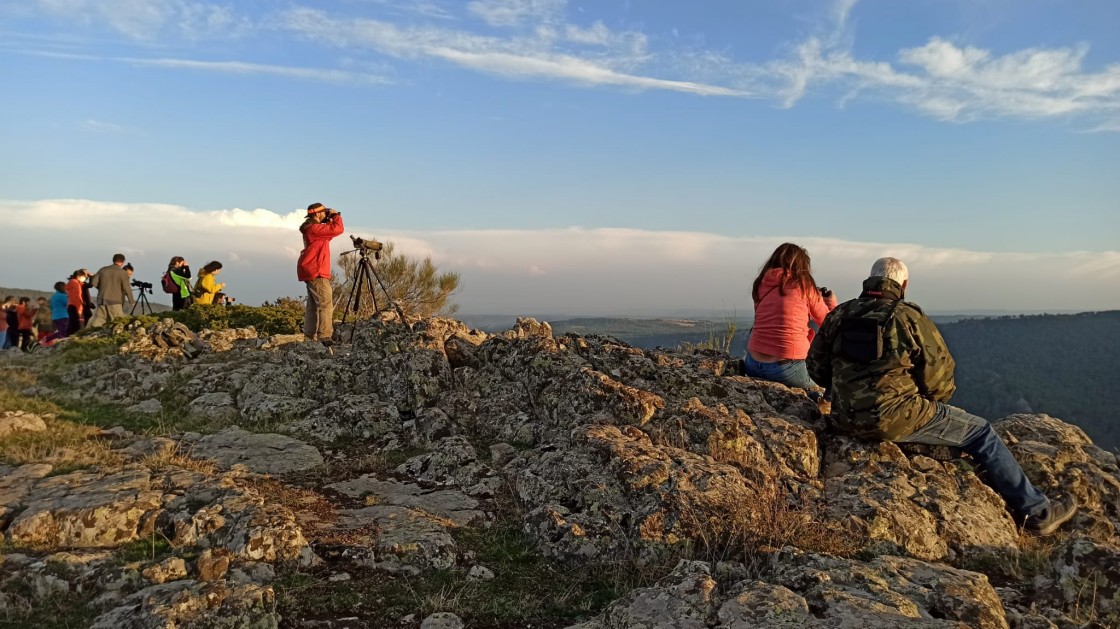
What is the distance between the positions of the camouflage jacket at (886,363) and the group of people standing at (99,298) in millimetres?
17280

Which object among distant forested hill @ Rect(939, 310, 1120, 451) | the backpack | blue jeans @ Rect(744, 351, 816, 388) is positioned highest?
the backpack

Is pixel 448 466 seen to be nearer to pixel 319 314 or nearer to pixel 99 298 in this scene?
pixel 319 314

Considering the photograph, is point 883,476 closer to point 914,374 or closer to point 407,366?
point 914,374

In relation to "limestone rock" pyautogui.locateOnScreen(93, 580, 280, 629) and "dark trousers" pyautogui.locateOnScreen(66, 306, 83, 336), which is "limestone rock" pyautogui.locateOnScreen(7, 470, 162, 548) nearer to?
"limestone rock" pyautogui.locateOnScreen(93, 580, 280, 629)

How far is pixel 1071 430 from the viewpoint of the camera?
8.05m

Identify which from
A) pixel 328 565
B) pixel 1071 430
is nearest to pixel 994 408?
pixel 1071 430

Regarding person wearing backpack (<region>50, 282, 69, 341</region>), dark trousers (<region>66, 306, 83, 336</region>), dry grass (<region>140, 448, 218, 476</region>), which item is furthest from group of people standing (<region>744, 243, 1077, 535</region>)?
person wearing backpack (<region>50, 282, 69, 341</region>)

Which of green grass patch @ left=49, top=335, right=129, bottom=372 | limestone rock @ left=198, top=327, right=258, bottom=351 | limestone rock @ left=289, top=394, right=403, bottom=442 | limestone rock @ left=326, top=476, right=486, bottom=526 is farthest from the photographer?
green grass patch @ left=49, top=335, right=129, bottom=372

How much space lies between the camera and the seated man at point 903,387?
5.95 metres

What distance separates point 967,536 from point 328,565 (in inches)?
205

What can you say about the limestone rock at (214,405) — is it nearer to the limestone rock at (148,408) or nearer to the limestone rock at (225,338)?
the limestone rock at (148,408)

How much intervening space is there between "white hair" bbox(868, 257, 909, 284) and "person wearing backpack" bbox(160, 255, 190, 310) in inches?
753

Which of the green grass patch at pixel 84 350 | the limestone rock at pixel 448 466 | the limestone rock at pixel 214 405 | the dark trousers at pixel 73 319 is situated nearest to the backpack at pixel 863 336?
the limestone rock at pixel 448 466

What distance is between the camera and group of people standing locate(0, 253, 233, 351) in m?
18.6
